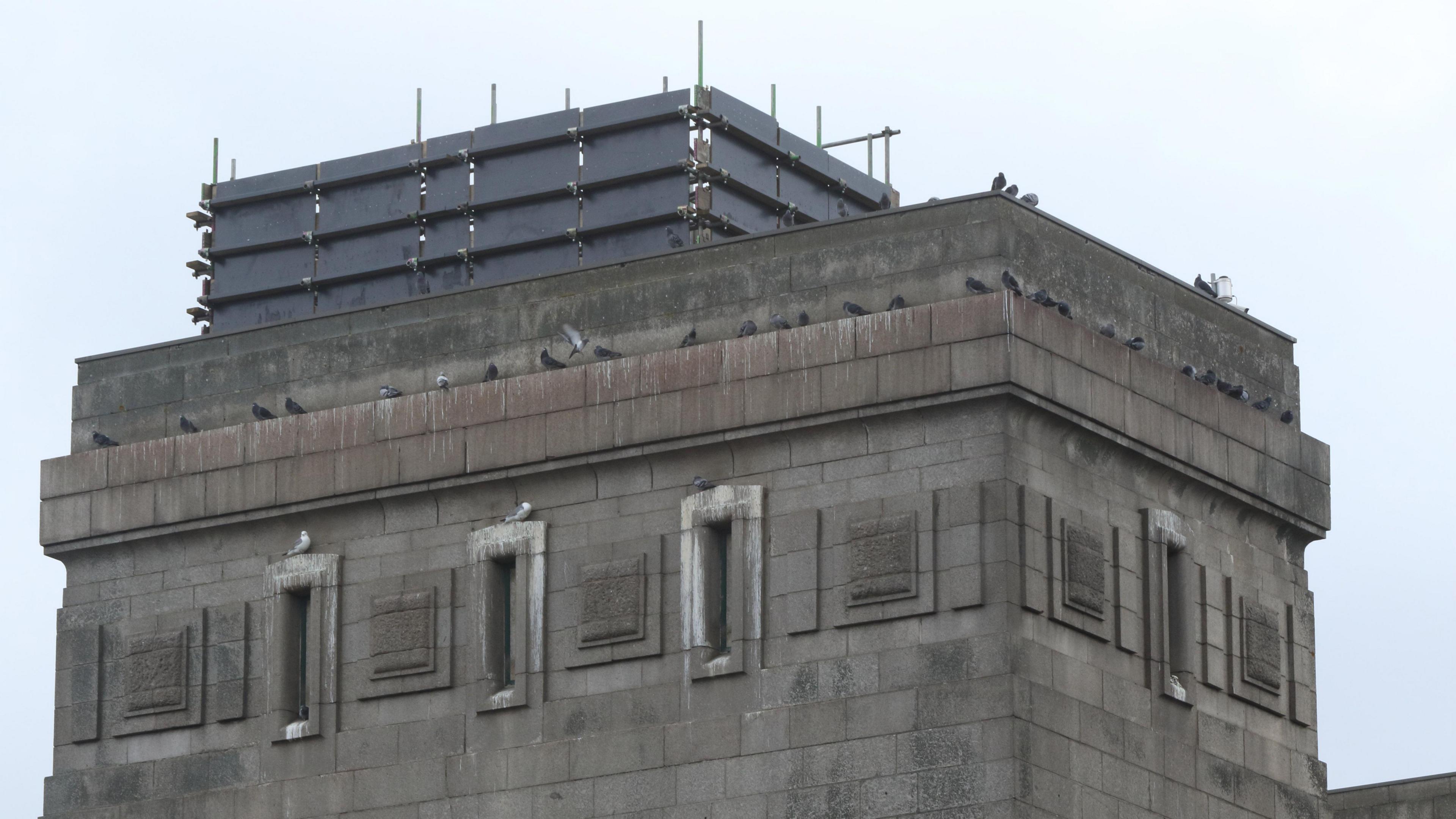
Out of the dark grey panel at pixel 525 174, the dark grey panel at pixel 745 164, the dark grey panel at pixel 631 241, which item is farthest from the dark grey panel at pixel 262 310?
the dark grey panel at pixel 745 164

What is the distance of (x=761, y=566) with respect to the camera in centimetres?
5209

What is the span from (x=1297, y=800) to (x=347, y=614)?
47.3 feet

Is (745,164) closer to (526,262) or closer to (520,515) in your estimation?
(526,262)

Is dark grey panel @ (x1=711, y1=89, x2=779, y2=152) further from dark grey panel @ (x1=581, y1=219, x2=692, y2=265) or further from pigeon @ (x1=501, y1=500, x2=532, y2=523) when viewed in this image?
pigeon @ (x1=501, y1=500, x2=532, y2=523)

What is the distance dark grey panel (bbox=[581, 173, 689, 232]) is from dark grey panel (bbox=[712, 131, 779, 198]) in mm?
806

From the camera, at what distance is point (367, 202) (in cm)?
6462

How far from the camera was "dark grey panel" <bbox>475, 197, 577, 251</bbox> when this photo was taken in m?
62.0

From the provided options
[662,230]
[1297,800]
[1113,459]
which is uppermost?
[662,230]

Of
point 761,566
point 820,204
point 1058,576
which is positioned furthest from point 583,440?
point 820,204

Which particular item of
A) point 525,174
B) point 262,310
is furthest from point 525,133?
point 262,310

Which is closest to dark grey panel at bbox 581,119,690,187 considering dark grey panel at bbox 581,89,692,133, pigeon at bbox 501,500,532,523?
dark grey panel at bbox 581,89,692,133

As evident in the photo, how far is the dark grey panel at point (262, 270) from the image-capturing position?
214 ft

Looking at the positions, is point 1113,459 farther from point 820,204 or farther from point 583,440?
point 820,204

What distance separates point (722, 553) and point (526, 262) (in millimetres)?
11126
